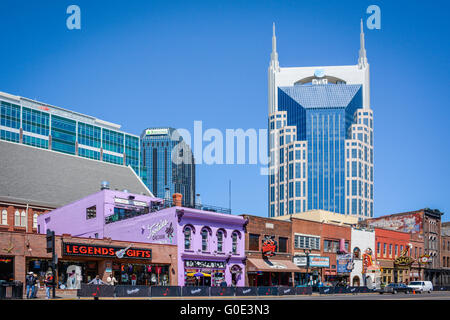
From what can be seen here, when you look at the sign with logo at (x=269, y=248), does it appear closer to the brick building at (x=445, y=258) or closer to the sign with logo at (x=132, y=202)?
the sign with logo at (x=132, y=202)

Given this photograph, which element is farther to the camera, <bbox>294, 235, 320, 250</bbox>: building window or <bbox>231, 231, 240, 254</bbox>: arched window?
<bbox>294, 235, 320, 250</bbox>: building window

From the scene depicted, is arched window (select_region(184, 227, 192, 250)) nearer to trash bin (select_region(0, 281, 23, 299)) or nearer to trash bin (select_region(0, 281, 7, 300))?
trash bin (select_region(0, 281, 23, 299))

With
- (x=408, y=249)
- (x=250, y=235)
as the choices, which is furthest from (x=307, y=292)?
(x=408, y=249)

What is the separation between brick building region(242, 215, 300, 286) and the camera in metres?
56.4

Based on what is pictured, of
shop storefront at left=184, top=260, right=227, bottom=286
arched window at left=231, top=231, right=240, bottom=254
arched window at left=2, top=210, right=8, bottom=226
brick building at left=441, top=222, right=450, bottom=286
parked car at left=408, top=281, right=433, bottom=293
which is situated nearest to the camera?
shop storefront at left=184, top=260, right=227, bottom=286

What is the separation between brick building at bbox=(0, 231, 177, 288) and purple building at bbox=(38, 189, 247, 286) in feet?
5.20

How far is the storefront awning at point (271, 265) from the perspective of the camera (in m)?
55.5

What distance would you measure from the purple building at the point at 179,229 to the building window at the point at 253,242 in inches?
54.2

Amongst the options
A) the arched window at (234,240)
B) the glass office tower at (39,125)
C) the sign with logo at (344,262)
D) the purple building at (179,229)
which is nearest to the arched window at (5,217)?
the purple building at (179,229)

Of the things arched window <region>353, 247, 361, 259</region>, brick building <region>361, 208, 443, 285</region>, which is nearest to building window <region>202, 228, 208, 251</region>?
arched window <region>353, 247, 361, 259</region>

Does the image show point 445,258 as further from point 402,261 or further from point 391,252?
point 391,252
